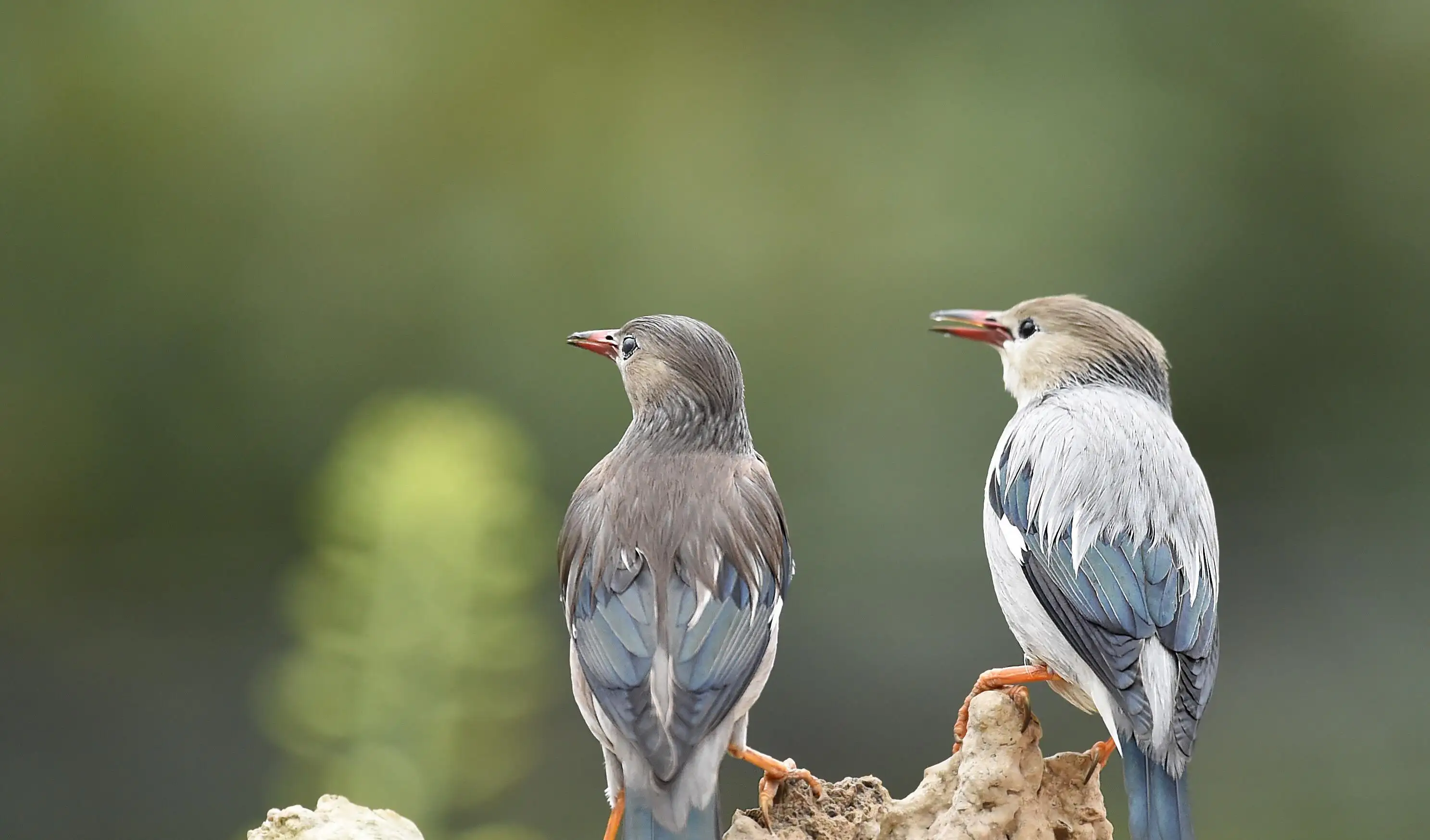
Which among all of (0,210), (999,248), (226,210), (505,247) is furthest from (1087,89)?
(0,210)

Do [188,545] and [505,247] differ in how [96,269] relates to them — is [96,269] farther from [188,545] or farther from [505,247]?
[505,247]

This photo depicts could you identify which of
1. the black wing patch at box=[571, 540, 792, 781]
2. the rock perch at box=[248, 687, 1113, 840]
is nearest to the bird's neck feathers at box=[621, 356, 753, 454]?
the black wing patch at box=[571, 540, 792, 781]

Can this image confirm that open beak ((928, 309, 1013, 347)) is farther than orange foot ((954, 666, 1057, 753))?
Yes

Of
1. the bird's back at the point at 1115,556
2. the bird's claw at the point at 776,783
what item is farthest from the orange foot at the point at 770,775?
the bird's back at the point at 1115,556

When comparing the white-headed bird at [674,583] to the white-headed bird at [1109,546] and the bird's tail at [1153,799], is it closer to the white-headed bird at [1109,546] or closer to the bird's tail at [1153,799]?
the white-headed bird at [1109,546]

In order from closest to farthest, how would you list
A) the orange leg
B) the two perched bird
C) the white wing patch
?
the two perched bird < the orange leg < the white wing patch

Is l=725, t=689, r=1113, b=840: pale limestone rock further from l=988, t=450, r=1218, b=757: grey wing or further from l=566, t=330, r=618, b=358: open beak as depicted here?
l=566, t=330, r=618, b=358: open beak

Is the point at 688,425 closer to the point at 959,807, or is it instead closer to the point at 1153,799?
the point at 959,807

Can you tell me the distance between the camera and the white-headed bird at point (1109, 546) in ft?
7.28

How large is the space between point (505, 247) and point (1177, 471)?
352 cm

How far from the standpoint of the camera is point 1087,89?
553 cm

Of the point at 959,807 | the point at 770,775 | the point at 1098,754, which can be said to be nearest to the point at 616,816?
the point at 770,775

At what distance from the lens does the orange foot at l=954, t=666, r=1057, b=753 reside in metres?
2.40

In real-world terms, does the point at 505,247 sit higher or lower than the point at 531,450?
higher
